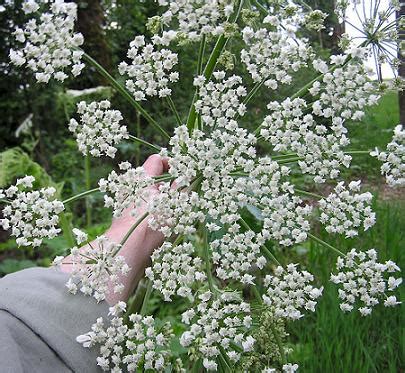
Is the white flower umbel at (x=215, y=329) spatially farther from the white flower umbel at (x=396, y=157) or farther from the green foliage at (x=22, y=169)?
the green foliage at (x=22, y=169)

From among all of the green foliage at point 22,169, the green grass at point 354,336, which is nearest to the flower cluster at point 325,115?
the green grass at point 354,336

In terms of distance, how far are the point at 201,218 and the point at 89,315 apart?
8.9 inches

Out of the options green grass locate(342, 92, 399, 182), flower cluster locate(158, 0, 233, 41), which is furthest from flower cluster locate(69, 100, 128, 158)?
green grass locate(342, 92, 399, 182)

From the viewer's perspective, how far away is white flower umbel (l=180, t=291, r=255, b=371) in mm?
682

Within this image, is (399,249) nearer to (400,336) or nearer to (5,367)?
(400,336)

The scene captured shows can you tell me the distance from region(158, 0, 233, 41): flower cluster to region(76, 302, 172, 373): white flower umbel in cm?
41

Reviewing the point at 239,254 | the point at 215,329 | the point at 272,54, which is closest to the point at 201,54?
the point at 272,54

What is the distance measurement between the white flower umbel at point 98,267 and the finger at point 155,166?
0.82 feet

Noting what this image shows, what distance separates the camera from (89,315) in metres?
0.74

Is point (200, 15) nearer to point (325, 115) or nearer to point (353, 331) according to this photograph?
point (325, 115)

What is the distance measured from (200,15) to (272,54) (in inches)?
4.8

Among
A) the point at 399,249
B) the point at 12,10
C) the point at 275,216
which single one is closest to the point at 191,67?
the point at 12,10

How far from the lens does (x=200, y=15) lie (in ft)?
2.35

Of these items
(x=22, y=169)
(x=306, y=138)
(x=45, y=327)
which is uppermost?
(x=22, y=169)
